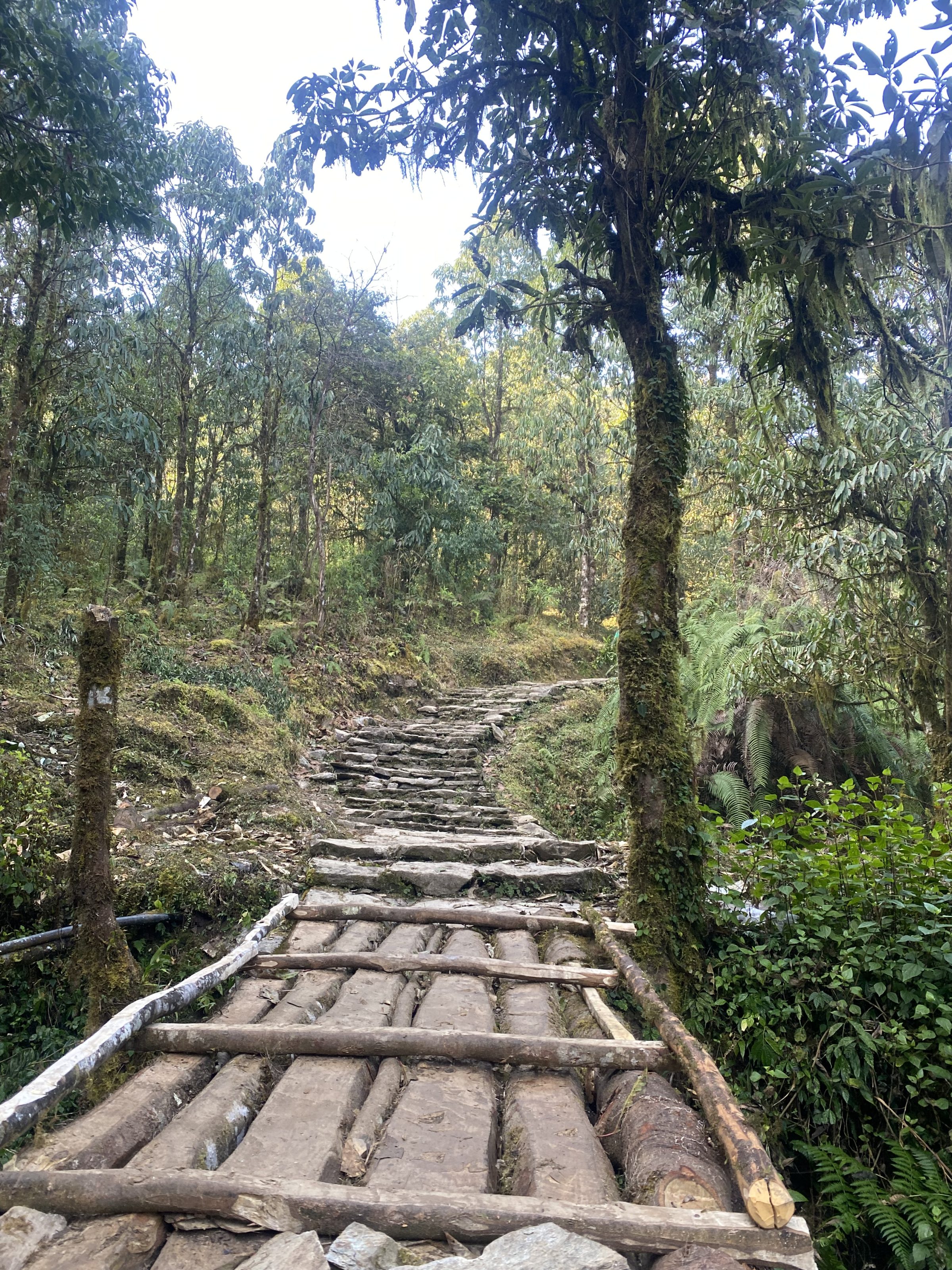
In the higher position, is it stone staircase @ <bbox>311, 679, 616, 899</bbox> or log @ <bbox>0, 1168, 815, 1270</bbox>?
log @ <bbox>0, 1168, 815, 1270</bbox>

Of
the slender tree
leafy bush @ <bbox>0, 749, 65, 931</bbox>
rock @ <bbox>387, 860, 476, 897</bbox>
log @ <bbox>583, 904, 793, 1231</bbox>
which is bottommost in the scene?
rock @ <bbox>387, 860, 476, 897</bbox>

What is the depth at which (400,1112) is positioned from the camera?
2281 millimetres

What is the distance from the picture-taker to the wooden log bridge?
1.69 m

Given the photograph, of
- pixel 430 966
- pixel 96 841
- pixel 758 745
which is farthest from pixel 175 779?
pixel 758 745

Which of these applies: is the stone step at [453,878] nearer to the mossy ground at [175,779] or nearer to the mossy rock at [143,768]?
the mossy ground at [175,779]

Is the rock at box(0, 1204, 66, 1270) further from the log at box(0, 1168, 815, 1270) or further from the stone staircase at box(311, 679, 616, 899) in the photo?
the stone staircase at box(311, 679, 616, 899)

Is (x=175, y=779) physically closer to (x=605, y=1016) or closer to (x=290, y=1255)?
(x=605, y=1016)

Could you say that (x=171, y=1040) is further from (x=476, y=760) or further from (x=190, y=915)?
(x=476, y=760)

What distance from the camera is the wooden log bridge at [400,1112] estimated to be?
1.69 meters

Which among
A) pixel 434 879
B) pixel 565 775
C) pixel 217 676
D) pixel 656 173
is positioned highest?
pixel 656 173

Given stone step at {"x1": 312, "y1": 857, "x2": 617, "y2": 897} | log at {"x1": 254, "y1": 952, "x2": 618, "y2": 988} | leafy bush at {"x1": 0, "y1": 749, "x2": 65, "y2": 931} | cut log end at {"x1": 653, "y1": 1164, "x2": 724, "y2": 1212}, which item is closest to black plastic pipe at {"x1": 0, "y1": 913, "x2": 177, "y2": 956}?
leafy bush at {"x1": 0, "y1": 749, "x2": 65, "y2": 931}

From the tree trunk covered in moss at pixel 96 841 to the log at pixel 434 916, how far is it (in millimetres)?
1301

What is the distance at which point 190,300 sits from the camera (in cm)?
1173

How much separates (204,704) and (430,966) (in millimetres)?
4702
